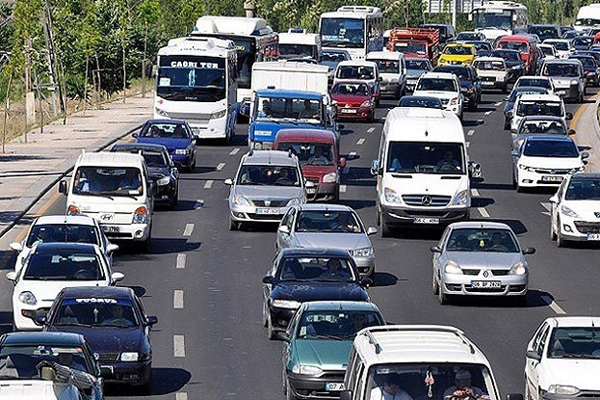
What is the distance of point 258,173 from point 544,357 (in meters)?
19.8

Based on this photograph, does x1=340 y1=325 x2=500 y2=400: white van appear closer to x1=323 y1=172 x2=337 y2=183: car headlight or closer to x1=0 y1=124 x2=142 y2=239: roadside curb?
x1=0 y1=124 x2=142 y2=239: roadside curb

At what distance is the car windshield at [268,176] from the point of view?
128 ft

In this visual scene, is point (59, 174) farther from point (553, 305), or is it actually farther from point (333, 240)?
point (553, 305)

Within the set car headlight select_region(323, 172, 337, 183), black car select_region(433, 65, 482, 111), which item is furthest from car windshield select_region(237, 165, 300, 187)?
black car select_region(433, 65, 482, 111)

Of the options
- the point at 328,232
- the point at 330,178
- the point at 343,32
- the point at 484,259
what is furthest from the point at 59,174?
the point at 343,32

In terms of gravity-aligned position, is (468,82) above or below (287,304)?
below

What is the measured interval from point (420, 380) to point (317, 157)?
2873cm

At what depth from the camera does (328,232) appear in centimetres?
3250

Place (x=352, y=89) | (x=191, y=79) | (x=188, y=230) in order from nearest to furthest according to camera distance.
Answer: (x=188, y=230), (x=191, y=79), (x=352, y=89)

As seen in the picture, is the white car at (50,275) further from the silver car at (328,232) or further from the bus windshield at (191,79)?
the bus windshield at (191,79)

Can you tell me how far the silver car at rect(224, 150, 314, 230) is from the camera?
38281mm

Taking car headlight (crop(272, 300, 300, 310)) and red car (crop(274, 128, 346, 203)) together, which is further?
red car (crop(274, 128, 346, 203))

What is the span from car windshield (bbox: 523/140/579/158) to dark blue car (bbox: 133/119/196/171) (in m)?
10.0

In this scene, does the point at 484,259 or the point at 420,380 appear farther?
the point at 484,259
